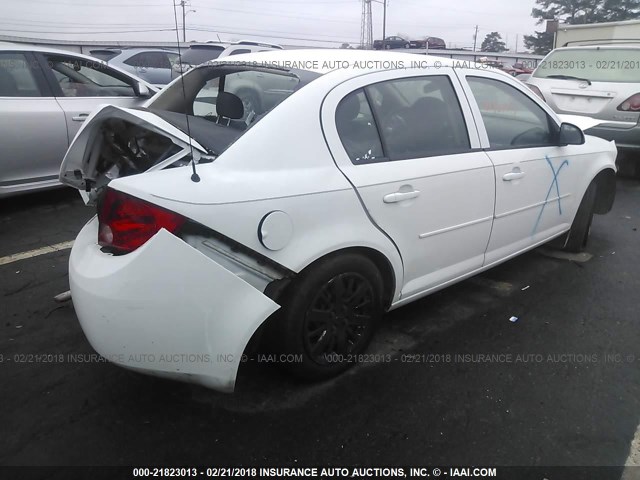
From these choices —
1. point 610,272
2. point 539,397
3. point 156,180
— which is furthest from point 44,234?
point 610,272

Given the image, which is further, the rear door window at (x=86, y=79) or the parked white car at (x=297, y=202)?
the rear door window at (x=86, y=79)

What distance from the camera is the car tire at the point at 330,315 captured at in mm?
2207

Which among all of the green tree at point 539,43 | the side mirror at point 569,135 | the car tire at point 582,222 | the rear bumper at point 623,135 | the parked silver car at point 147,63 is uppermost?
the green tree at point 539,43

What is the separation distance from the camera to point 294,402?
7.80 feet

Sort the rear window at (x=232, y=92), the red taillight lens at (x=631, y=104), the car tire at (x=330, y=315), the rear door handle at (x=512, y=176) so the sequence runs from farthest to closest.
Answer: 1. the red taillight lens at (x=631, y=104)
2. the rear door handle at (x=512, y=176)
3. the rear window at (x=232, y=92)
4. the car tire at (x=330, y=315)

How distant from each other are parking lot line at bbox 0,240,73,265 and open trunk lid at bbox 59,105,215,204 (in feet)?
4.86

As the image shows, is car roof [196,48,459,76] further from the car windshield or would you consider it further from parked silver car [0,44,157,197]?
the car windshield

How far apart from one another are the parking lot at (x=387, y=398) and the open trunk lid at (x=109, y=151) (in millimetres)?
908

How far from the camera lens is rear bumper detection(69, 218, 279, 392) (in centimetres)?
188

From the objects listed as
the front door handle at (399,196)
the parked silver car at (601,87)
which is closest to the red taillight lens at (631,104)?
the parked silver car at (601,87)

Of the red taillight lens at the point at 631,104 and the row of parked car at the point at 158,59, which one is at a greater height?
the row of parked car at the point at 158,59

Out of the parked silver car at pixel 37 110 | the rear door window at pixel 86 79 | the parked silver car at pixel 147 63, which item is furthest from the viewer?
the parked silver car at pixel 147 63

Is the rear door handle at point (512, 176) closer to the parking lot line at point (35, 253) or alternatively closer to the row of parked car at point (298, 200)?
the row of parked car at point (298, 200)

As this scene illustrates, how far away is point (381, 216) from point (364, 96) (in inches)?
24.0
